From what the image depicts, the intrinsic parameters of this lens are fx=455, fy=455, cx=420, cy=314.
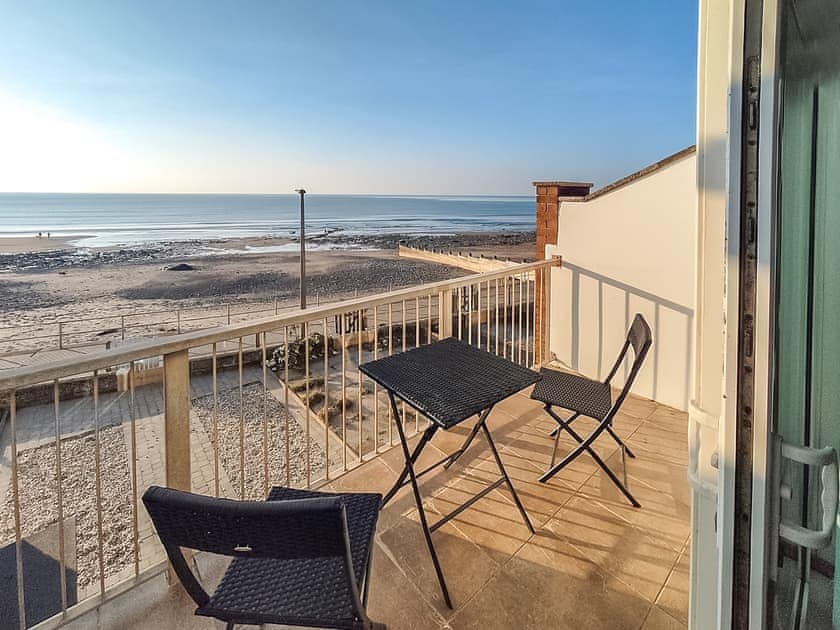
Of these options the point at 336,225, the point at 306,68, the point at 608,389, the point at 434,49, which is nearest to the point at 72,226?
the point at 336,225

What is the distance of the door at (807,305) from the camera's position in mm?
644

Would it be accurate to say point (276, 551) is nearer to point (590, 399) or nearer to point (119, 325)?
point (590, 399)

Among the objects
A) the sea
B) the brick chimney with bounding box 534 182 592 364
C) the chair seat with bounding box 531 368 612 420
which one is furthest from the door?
the sea

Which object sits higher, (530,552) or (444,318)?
(444,318)

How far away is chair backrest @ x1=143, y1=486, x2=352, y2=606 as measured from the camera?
2.80 feet

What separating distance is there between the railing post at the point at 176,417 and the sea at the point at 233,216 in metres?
35.3

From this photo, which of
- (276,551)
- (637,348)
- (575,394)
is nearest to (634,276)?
(637,348)

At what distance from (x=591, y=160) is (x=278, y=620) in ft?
85.9

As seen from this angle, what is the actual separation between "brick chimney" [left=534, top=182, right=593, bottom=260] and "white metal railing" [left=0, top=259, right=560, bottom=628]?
27 centimetres

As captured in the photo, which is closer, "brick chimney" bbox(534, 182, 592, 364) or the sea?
"brick chimney" bbox(534, 182, 592, 364)

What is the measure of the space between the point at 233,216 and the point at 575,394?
181 feet

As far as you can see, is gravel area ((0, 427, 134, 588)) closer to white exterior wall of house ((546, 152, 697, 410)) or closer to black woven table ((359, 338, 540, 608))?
black woven table ((359, 338, 540, 608))

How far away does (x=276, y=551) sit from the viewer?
90 cm

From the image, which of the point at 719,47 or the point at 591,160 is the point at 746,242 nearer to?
the point at 719,47
